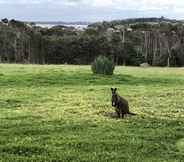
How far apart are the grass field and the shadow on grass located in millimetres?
3353

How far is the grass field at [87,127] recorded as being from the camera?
33.6ft

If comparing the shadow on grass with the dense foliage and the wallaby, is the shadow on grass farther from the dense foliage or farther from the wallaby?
the dense foliage

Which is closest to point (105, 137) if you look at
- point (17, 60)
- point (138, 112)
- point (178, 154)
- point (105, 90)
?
point (178, 154)

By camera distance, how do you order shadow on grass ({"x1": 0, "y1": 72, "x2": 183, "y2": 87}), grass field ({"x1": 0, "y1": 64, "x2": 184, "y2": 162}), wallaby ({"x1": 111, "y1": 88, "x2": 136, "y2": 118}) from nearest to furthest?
1. grass field ({"x1": 0, "y1": 64, "x2": 184, "y2": 162})
2. wallaby ({"x1": 111, "y1": 88, "x2": 136, "y2": 118})
3. shadow on grass ({"x1": 0, "y1": 72, "x2": 183, "y2": 87})

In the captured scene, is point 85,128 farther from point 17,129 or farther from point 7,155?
point 7,155

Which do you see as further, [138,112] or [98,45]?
[98,45]

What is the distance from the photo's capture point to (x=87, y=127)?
1323cm

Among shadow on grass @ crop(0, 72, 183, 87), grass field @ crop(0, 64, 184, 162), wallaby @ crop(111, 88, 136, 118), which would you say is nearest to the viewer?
grass field @ crop(0, 64, 184, 162)

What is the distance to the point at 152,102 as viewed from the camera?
19.6m

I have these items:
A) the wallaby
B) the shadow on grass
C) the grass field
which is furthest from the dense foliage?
the wallaby

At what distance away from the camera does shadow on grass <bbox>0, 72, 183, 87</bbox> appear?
27828 millimetres

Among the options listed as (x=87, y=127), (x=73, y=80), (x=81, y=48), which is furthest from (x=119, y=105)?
(x=81, y=48)

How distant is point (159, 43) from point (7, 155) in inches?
2341

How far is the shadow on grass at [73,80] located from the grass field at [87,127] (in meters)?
3.35
